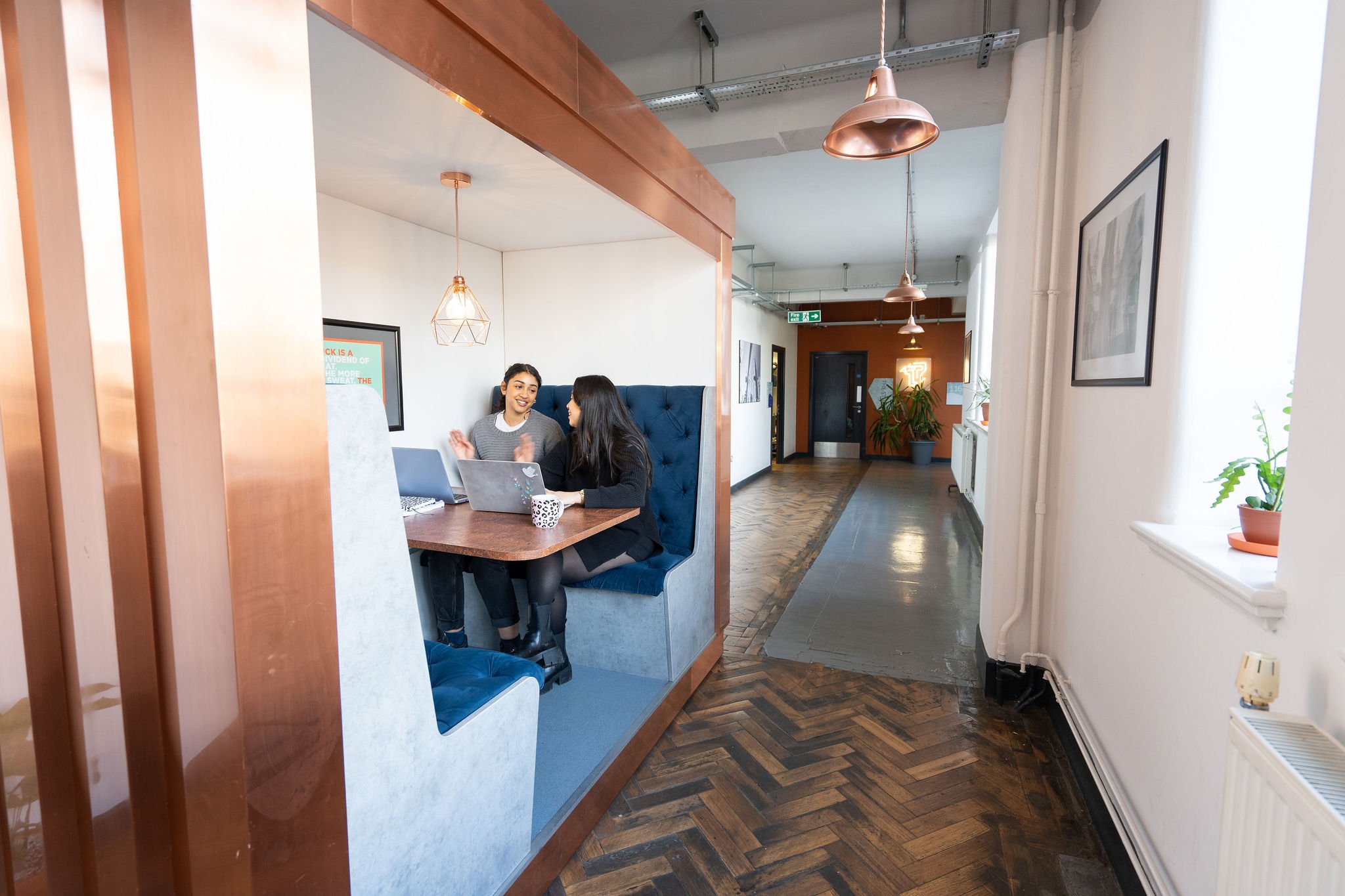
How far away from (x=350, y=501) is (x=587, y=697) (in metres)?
1.93

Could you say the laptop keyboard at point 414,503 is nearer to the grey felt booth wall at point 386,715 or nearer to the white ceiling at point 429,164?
the grey felt booth wall at point 386,715

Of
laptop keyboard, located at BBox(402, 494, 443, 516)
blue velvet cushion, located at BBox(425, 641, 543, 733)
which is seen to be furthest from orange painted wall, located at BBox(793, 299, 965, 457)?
blue velvet cushion, located at BBox(425, 641, 543, 733)

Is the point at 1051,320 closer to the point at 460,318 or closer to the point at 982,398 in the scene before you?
the point at 460,318

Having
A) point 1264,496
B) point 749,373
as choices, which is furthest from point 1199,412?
point 749,373

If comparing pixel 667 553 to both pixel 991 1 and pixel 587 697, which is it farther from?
pixel 991 1

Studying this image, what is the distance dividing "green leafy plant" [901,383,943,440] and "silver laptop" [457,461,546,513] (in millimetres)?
10914

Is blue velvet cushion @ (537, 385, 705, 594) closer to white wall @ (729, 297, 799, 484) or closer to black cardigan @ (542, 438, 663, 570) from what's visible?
black cardigan @ (542, 438, 663, 570)

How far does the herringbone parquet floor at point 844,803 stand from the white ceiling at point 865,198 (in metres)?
3.87

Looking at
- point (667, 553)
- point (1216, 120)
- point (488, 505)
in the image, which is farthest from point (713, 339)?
point (1216, 120)

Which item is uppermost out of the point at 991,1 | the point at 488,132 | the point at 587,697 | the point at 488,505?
the point at 991,1

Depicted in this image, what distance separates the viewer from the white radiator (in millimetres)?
Result: 850

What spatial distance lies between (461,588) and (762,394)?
25.7ft

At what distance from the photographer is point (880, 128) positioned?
89.9 inches

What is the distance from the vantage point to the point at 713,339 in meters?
3.77
